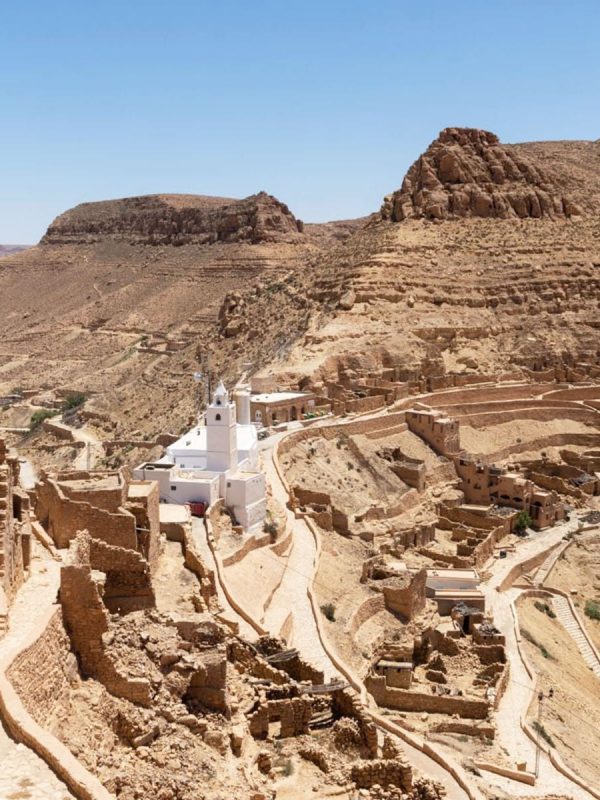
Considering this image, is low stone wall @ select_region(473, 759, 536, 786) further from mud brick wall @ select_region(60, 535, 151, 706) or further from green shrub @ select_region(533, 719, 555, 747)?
mud brick wall @ select_region(60, 535, 151, 706)

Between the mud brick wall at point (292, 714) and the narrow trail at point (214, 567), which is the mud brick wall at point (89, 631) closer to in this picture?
the mud brick wall at point (292, 714)

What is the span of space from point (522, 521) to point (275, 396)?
12140 mm

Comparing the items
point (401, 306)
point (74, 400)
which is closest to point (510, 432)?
point (401, 306)

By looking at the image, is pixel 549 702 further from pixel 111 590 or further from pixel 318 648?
pixel 111 590

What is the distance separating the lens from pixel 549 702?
70.1 feet

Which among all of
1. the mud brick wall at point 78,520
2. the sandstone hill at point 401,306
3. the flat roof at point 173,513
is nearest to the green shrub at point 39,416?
the sandstone hill at point 401,306

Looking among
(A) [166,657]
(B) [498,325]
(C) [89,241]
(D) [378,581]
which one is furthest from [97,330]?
(A) [166,657]

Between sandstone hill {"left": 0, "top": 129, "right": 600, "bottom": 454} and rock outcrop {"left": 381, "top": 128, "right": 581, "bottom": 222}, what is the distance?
0.34 ft

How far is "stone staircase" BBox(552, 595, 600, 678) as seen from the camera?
84.3ft

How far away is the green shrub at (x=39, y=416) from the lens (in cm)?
5469

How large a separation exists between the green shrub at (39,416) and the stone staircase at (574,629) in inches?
1336

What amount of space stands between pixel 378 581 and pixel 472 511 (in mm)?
10869

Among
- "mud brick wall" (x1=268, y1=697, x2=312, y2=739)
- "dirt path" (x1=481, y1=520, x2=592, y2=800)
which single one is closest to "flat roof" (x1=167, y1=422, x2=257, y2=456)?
"dirt path" (x1=481, y1=520, x2=592, y2=800)

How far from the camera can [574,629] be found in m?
27.5
